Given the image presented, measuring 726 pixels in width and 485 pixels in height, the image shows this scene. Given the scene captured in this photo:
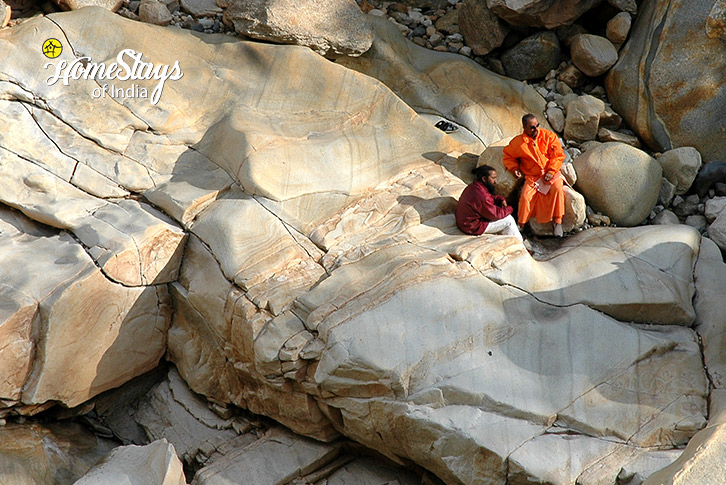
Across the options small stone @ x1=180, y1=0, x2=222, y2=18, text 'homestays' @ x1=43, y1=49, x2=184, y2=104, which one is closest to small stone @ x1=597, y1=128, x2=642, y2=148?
small stone @ x1=180, y1=0, x2=222, y2=18

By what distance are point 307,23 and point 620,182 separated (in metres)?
3.64

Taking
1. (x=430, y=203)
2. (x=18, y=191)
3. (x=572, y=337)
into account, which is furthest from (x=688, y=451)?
(x=18, y=191)

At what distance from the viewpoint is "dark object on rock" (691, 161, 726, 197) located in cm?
771

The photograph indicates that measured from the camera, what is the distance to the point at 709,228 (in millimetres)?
7266

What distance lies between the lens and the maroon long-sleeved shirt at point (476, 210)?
21.8 feet

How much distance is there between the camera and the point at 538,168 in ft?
23.0

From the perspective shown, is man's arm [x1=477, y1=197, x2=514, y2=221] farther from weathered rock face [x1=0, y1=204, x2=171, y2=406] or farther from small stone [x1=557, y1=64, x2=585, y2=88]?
weathered rock face [x1=0, y1=204, x2=171, y2=406]

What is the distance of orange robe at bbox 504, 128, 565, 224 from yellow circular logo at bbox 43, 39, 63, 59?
14.8ft

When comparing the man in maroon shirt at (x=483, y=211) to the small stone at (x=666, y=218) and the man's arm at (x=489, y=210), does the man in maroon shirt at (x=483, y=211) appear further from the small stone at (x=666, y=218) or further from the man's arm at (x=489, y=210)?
the small stone at (x=666, y=218)

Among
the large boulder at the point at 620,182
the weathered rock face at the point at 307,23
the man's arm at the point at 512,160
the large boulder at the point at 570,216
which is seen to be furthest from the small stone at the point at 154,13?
the large boulder at the point at 620,182

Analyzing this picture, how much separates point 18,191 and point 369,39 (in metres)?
3.94

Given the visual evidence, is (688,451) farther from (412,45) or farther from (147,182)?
(412,45)

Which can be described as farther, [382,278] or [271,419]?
[271,419]

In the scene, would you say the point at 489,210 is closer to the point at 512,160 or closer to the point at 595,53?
the point at 512,160
